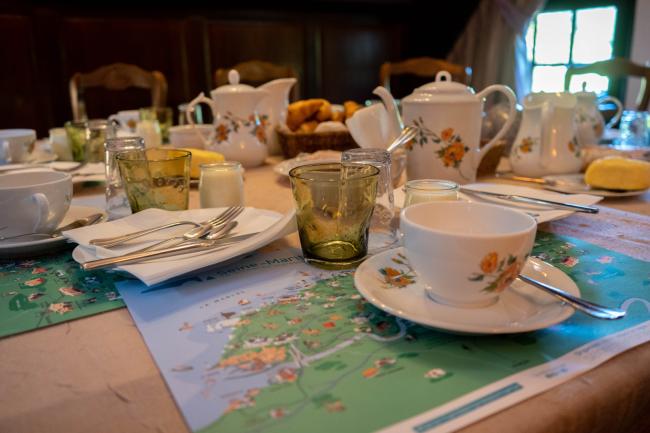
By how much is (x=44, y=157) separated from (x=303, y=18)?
2.37m

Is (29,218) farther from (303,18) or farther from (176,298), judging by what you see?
(303,18)

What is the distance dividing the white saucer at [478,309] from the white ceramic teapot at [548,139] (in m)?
0.57

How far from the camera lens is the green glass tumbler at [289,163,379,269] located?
0.60m

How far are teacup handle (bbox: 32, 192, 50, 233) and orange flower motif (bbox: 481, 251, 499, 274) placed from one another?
0.55 meters

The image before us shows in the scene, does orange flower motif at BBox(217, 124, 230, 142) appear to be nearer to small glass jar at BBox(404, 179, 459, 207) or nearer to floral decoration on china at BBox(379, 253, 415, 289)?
small glass jar at BBox(404, 179, 459, 207)

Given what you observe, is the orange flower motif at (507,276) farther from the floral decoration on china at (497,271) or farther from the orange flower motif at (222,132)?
the orange flower motif at (222,132)

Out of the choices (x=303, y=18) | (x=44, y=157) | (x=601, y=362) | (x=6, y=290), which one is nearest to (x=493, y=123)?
(x=601, y=362)

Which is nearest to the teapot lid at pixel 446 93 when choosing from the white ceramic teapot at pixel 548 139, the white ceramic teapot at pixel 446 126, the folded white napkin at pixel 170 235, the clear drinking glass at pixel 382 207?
the white ceramic teapot at pixel 446 126

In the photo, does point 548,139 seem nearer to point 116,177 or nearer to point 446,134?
point 446,134

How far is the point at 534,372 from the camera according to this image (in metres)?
0.38

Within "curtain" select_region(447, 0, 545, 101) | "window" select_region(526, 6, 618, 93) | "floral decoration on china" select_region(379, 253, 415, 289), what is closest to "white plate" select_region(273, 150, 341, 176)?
"floral decoration on china" select_region(379, 253, 415, 289)

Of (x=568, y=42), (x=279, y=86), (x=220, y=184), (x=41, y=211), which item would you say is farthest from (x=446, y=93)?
(x=568, y=42)

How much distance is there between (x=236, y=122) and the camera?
120cm

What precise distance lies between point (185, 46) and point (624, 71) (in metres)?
2.29
